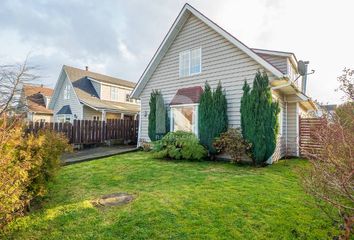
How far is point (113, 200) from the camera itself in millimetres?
5082

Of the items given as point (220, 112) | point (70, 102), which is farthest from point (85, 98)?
point (220, 112)

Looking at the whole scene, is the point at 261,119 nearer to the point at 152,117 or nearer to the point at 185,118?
the point at 185,118

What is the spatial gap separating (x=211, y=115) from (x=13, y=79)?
14.7 m

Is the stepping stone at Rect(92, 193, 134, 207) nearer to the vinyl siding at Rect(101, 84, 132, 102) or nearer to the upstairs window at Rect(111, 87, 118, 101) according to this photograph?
the vinyl siding at Rect(101, 84, 132, 102)

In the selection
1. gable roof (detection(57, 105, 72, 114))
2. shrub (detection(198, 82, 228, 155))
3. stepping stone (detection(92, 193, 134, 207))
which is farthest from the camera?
gable roof (detection(57, 105, 72, 114))

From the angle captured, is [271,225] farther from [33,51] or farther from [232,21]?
[33,51]

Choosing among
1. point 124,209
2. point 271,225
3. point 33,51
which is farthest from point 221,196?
point 33,51

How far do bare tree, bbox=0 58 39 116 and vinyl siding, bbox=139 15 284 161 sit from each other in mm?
9617

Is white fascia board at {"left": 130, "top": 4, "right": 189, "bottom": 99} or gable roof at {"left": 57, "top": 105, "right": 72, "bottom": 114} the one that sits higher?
white fascia board at {"left": 130, "top": 4, "right": 189, "bottom": 99}

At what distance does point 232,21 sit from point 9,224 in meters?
Result: 14.2

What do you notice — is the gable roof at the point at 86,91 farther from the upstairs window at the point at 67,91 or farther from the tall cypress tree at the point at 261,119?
the tall cypress tree at the point at 261,119

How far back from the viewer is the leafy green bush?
10148 millimetres

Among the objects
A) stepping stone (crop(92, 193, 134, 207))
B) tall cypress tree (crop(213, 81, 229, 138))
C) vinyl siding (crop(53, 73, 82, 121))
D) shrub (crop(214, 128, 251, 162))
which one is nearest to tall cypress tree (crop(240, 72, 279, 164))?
shrub (crop(214, 128, 251, 162))

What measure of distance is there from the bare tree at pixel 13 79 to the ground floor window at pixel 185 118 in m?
11.4
